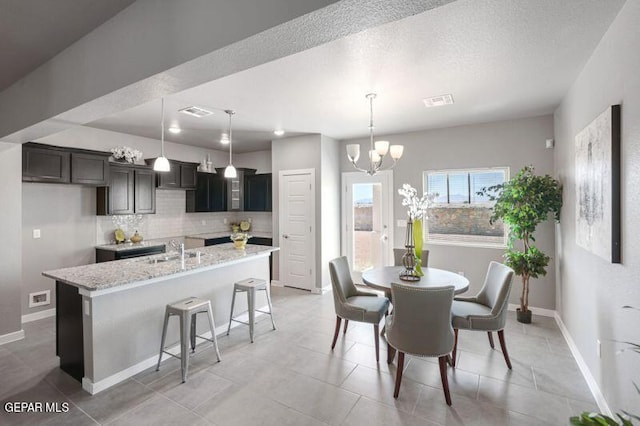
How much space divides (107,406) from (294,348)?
5.38 ft

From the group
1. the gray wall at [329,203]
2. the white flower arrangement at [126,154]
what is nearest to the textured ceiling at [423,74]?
the white flower arrangement at [126,154]

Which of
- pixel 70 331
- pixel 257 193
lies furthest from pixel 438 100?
pixel 70 331

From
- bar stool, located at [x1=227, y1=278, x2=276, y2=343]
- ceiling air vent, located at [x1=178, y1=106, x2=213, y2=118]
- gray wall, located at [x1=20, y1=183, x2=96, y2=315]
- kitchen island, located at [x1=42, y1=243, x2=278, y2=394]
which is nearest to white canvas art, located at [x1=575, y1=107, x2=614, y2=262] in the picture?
bar stool, located at [x1=227, y1=278, x2=276, y2=343]

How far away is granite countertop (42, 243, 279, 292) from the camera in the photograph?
8.18 ft

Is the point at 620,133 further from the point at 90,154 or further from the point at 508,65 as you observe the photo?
the point at 90,154

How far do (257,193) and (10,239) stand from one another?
3.84 meters

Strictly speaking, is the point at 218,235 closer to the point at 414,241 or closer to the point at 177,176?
the point at 177,176

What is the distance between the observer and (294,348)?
10.6ft

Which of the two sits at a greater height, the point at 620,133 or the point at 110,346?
the point at 620,133

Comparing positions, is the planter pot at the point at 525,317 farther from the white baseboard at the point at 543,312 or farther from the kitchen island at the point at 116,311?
the kitchen island at the point at 116,311

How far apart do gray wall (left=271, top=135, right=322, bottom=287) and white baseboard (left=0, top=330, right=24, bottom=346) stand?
3481mm

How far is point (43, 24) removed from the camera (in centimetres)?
198

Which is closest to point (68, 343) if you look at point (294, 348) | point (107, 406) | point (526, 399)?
point (107, 406)

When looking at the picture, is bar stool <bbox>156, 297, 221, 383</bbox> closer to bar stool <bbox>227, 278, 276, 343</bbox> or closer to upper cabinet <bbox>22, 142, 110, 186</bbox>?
bar stool <bbox>227, 278, 276, 343</bbox>
